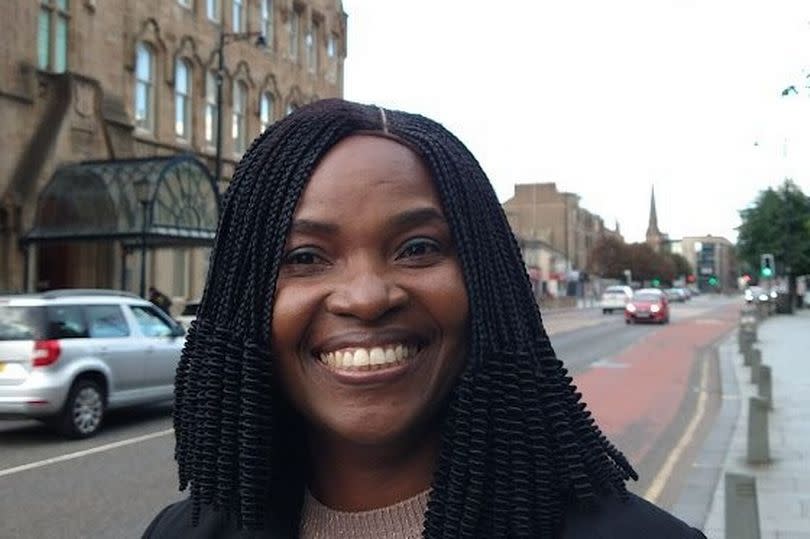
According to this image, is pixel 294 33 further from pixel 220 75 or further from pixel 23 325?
pixel 23 325

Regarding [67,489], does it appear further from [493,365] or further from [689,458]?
[493,365]

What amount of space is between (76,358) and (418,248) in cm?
970

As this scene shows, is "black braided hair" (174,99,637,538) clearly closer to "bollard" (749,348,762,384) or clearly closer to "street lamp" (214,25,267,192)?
"bollard" (749,348,762,384)

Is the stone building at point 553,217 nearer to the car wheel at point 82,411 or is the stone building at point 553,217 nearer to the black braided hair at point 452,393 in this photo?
the car wheel at point 82,411

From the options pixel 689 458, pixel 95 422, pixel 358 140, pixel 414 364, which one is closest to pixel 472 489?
pixel 414 364

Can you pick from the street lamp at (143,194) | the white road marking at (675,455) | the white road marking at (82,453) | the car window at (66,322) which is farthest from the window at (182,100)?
the white road marking at (675,455)

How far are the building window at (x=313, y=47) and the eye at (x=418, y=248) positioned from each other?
35045 mm

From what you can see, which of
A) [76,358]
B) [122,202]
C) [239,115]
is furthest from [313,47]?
[76,358]

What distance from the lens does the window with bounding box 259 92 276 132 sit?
31.6m

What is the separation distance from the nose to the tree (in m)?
47.7

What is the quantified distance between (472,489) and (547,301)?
6088 cm

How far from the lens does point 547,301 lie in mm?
61500

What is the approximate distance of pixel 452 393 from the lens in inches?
58.1

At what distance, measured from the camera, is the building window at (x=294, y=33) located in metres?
34.0
